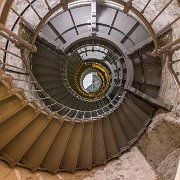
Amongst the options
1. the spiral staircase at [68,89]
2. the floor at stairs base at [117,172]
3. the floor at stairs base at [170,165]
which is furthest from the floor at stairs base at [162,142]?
the floor at stairs base at [117,172]

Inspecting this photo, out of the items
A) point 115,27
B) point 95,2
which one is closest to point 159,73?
point 115,27

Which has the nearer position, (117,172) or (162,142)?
(117,172)

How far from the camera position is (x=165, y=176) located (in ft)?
17.7

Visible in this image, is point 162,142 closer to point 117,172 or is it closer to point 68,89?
point 117,172

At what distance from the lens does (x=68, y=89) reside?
335 inches

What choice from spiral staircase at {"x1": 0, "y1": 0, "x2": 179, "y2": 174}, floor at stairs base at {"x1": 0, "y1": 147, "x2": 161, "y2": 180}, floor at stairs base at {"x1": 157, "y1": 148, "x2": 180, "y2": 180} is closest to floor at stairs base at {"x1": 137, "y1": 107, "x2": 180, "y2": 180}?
floor at stairs base at {"x1": 157, "y1": 148, "x2": 180, "y2": 180}

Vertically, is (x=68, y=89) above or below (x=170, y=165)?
above

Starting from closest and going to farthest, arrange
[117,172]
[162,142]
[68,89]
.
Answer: [117,172]
[162,142]
[68,89]

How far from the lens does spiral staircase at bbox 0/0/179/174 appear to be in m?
4.48

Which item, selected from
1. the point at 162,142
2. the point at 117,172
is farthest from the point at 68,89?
the point at 117,172

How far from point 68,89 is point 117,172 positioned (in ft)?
12.2

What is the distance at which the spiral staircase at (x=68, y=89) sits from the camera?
4.48m

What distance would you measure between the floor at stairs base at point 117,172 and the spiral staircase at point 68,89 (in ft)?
0.42

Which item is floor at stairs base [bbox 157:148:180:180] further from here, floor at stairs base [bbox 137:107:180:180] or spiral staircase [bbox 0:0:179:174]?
spiral staircase [bbox 0:0:179:174]
